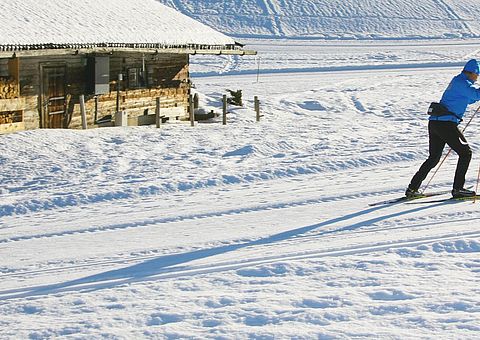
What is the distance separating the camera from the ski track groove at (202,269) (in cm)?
694

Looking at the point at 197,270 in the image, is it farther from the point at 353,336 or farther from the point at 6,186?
the point at 6,186

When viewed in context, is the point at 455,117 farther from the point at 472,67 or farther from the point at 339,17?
the point at 339,17

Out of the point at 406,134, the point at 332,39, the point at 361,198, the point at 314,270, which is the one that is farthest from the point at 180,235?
the point at 332,39

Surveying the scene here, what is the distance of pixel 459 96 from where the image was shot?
9.82m

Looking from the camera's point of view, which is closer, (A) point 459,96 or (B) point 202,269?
(B) point 202,269

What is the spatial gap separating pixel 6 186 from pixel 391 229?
22.3 ft

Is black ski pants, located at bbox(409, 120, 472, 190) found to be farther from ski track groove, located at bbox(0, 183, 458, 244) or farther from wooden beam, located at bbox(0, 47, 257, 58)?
wooden beam, located at bbox(0, 47, 257, 58)

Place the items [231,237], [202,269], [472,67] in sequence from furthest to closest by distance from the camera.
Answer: [472,67] → [231,237] → [202,269]

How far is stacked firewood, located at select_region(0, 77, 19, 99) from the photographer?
17.1m

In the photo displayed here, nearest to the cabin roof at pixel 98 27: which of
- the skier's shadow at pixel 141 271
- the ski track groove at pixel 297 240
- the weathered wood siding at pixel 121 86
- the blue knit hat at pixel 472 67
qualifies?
the weathered wood siding at pixel 121 86

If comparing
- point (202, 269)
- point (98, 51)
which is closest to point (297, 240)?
point (202, 269)

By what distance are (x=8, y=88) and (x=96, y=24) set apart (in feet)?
10.6

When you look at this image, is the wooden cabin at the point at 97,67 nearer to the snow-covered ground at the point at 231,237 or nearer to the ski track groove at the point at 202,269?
the snow-covered ground at the point at 231,237

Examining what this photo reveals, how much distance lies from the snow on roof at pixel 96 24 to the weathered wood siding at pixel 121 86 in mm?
829
